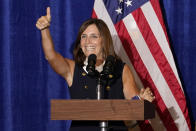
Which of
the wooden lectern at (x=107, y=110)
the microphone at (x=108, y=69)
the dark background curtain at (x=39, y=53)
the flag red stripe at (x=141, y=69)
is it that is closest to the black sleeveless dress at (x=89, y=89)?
the microphone at (x=108, y=69)

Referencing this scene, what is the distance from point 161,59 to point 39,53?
99cm

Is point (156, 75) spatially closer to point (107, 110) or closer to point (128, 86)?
point (128, 86)

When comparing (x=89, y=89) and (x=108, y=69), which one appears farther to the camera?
(x=89, y=89)

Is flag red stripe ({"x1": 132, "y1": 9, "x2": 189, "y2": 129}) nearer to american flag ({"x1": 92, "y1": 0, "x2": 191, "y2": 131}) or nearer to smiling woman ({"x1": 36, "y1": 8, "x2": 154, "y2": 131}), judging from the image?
american flag ({"x1": 92, "y1": 0, "x2": 191, "y2": 131})

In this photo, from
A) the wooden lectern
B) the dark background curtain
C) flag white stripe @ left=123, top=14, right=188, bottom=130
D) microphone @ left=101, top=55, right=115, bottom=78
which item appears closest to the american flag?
flag white stripe @ left=123, top=14, right=188, bottom=130

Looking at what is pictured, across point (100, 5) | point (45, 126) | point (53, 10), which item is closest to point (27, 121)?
point (45, 126)

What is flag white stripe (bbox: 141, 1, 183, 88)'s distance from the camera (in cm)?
263

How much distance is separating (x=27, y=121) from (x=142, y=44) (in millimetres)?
1111

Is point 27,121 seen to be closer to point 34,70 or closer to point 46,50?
point 34,70

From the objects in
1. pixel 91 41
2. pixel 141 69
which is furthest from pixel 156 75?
pixel 91 41

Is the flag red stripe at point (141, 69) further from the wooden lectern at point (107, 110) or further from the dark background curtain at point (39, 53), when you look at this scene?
the wooden lectern at point (107, 110)

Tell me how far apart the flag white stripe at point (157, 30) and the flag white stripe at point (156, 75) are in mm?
107

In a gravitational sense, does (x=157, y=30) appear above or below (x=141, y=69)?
above

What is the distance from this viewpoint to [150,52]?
2680 mm
